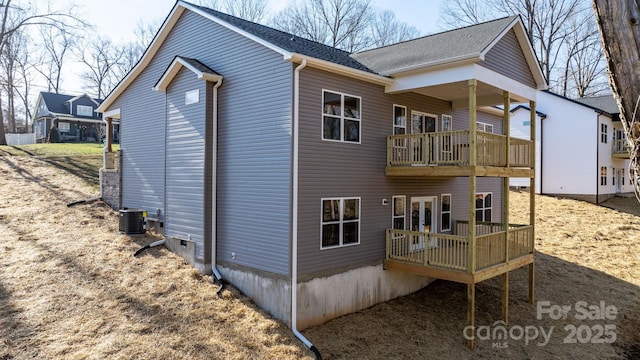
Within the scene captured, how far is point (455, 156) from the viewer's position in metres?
12.9

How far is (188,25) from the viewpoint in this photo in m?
13.6

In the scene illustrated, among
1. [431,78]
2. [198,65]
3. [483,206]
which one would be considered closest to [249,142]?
[198,65]

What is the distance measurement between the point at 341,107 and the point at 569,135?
2075 cm

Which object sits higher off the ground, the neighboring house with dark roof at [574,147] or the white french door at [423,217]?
the neighboring house with dark roof at [574,147]

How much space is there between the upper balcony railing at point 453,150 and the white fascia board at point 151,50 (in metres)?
8.00

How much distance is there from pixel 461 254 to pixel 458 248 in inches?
19.3

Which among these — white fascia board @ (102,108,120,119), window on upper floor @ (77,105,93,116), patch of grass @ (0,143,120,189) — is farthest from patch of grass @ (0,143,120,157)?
window on upper floor @ (77,105,93,116)

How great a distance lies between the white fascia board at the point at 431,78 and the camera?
10984mm

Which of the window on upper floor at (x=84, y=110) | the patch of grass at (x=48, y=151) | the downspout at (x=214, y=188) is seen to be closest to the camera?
the downspout at (x=214, y=188)

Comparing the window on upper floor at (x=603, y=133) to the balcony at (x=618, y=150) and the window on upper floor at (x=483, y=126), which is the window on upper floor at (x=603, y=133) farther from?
the window on upper floor at (x=483, y=126)

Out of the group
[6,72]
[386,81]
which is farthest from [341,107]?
[6,72]

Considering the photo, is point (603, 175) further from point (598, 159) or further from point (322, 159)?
point (322, 159)

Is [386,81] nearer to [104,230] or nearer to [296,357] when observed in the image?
[296,357]

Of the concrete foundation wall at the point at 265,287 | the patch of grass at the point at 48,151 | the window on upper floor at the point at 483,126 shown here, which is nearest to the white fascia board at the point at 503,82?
the window on upper floor at the point at 483,126
